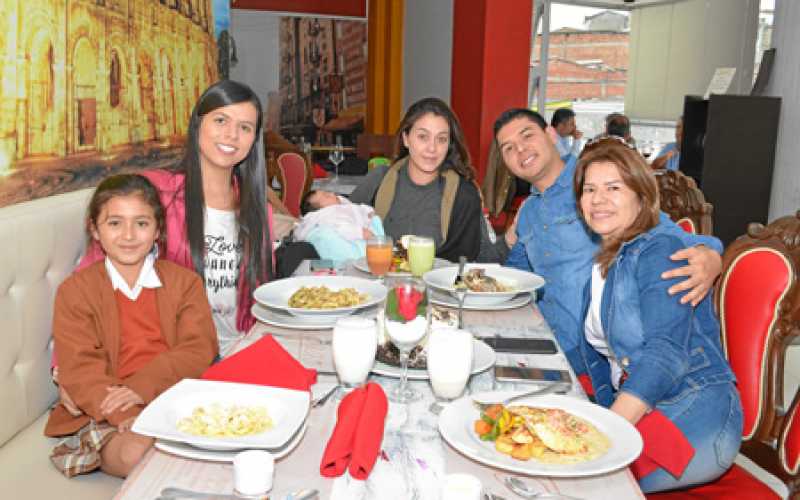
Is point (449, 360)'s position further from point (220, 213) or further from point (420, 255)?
point (220, 213)

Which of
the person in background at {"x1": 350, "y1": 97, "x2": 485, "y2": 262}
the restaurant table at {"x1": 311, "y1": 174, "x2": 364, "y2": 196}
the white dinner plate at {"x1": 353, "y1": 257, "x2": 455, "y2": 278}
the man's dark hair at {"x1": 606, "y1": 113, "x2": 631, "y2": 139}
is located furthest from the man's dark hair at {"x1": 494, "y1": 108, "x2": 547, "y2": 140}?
the man's dark hair at {"x1": 606, "y1": 113, "x2": 631, "y2": 139}

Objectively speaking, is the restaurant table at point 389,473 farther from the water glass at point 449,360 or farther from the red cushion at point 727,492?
the red cushion at point 727,492

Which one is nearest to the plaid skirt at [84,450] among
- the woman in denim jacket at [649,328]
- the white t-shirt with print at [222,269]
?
the white t-shirt with print at [222,269]

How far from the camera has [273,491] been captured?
3.14 ft

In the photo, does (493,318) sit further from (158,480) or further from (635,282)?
(158,480)

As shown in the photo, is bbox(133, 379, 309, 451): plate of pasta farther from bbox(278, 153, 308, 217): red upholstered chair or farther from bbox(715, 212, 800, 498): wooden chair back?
bbox(278, 153, 308, 217): red upholstered chair

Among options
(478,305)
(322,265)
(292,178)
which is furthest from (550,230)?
(292,178)

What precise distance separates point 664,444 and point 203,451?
86cm

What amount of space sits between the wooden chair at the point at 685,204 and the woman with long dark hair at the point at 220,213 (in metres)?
1.32

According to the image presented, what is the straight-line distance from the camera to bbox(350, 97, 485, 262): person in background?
3.01 meters

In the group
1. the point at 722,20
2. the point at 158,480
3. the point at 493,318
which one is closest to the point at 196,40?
the point at 493,318

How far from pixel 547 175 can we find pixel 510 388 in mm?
1470

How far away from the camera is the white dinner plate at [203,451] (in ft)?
3.36

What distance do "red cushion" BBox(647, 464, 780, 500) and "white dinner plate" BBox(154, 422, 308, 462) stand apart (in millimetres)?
915
